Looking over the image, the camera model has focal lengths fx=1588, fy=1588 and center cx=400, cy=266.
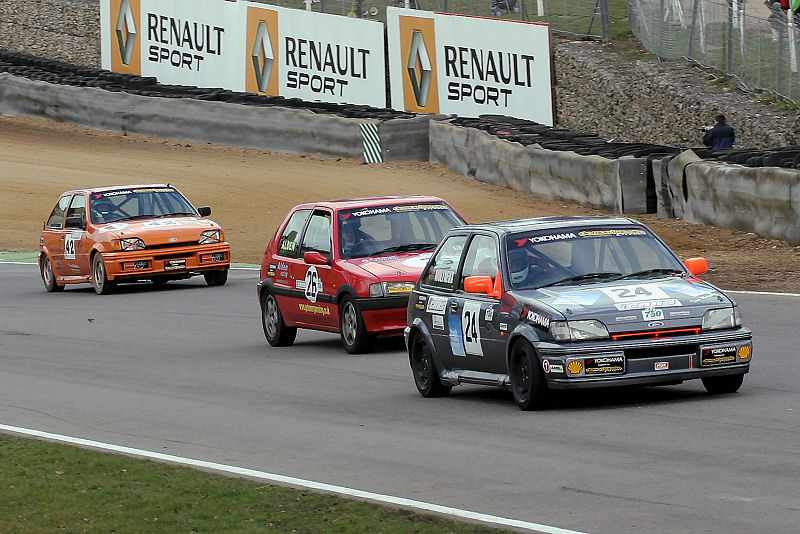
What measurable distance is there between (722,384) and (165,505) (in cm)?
458

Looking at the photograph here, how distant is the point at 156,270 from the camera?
22.5 meters

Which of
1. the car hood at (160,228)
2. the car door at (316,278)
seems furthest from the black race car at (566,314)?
the car hood at (160,228)

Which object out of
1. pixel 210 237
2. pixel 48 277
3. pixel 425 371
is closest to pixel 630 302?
pixel 425 371

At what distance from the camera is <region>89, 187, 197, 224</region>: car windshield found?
77.2ft

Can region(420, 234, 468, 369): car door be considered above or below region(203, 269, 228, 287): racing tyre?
above

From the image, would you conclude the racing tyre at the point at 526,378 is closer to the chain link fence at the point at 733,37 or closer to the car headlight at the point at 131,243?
the car headlight at the point at 131,243

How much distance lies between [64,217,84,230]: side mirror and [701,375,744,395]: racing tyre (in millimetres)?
14417

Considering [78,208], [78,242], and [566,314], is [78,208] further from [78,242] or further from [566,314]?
[566,314]

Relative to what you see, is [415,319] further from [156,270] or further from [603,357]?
[156,270]

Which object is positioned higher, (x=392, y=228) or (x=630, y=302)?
(x=392, y=228)

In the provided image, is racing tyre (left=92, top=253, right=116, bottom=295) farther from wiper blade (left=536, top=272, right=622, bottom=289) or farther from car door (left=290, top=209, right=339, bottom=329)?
wiper blade (left=536, top=272, right=622, bottom=289)

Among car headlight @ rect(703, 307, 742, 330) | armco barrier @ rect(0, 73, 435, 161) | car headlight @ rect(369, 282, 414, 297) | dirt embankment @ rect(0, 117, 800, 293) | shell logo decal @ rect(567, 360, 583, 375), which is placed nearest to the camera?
shell logo decal @ rect(567, 360, 583, 375)

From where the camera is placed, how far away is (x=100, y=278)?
2298cm

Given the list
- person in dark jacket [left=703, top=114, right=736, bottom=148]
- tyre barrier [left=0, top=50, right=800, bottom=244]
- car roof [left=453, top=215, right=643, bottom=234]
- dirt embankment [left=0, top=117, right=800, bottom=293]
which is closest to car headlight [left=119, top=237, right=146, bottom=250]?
dirt embankment [left=0, top=117, right=800, bottom=293]
